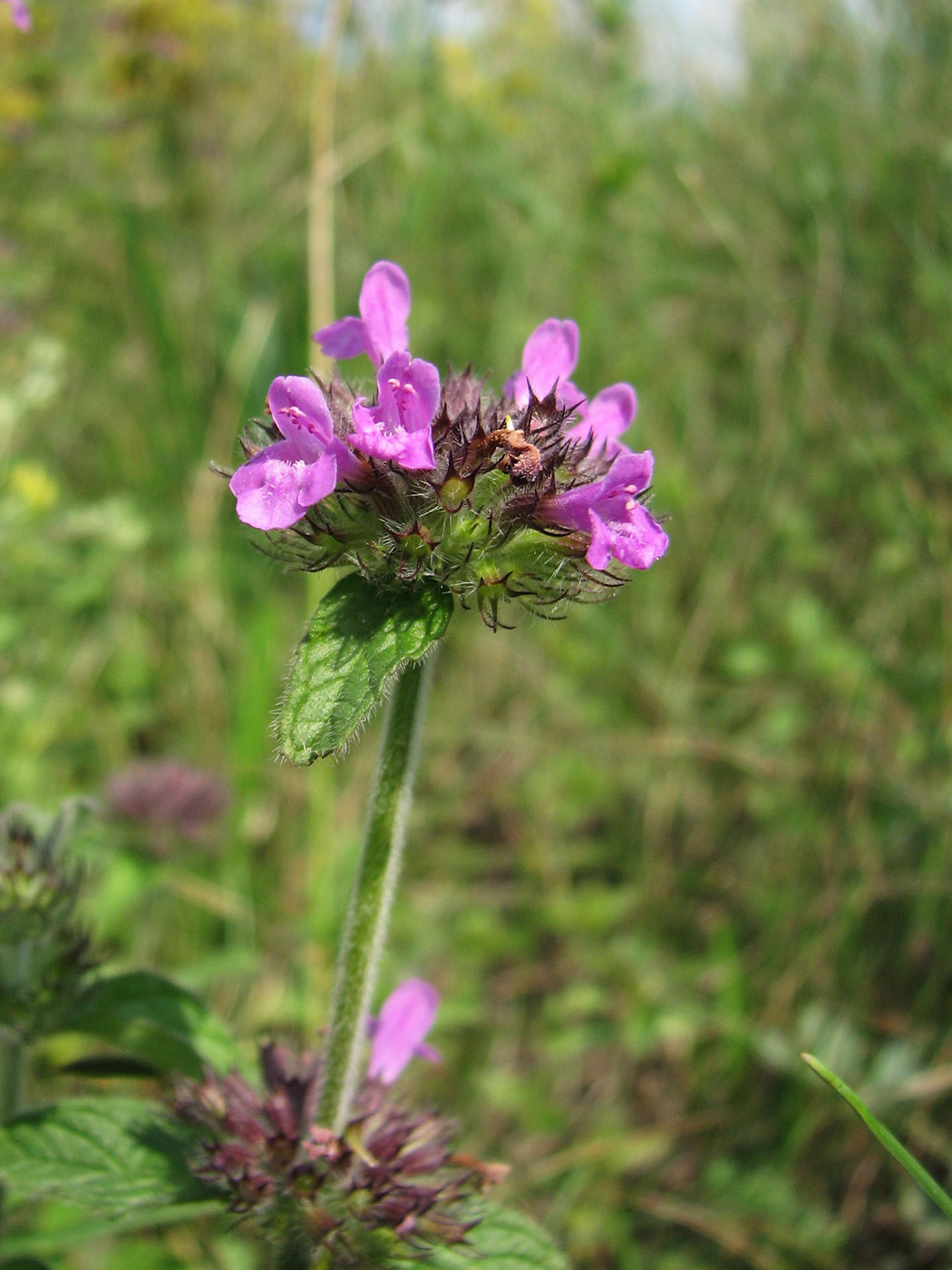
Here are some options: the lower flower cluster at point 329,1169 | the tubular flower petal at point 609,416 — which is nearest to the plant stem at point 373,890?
the lower flower cluster at point 329,1169

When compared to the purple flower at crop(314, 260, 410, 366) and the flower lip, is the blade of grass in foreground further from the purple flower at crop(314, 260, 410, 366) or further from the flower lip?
the purple flower at crop(314, 260, 410, 366)

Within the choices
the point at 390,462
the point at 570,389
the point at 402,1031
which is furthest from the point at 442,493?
the point at 402,1031

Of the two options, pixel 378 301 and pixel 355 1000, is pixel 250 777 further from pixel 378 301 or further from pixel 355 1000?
pixel 378 301

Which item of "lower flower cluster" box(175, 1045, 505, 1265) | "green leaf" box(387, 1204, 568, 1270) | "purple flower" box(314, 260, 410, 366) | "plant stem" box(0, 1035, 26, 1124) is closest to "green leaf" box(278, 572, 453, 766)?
"purple flower" box(314, 260, 410, 366)

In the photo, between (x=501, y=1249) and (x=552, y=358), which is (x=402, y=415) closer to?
(x=552, y=358)

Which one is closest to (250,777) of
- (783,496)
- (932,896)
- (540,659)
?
(540,659)

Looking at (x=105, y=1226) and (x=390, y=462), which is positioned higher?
(x=390, y=462)
